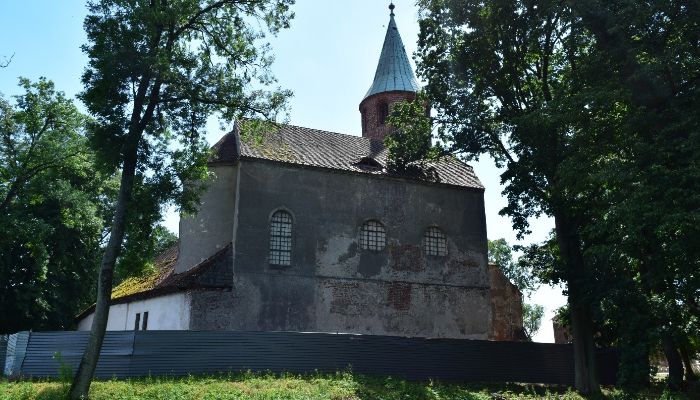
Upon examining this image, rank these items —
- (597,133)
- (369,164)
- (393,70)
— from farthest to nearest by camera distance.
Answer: (393,70) → (369,164) → (597,133)

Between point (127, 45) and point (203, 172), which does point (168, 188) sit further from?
point (127, 45)

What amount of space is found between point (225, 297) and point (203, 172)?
6.22m

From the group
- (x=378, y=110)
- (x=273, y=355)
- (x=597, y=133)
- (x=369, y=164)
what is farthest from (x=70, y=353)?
(x=378, y=110)

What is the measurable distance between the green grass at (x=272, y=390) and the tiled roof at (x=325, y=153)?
9.51 meters

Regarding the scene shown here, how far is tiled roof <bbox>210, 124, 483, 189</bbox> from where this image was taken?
2444cm

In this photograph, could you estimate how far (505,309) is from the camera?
3114cm

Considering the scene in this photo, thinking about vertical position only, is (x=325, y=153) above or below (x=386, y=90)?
below

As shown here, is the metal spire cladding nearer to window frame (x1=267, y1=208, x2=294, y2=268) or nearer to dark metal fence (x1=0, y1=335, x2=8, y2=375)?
window frame (x1=267, y1=208, x2=294, y2=268)

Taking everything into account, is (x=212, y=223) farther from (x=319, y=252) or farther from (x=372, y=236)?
(x=372, y=236)

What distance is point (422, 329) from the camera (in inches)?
971

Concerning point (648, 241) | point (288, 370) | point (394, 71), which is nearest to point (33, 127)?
point (288, 370)

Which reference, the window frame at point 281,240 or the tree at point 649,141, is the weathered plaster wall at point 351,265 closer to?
the window frame at point 281,240

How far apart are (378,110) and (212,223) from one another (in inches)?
580

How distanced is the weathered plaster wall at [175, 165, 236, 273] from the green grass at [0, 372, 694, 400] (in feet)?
23.8
